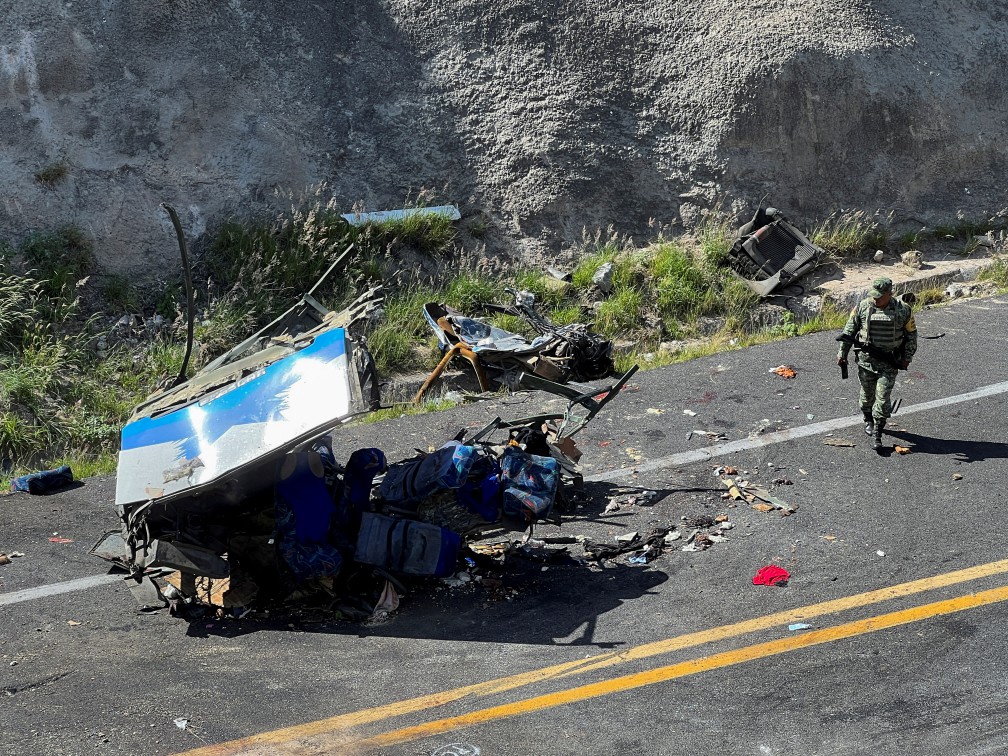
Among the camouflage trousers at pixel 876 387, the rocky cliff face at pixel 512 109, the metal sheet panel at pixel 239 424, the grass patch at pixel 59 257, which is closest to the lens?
the metal sheet panel at pixel 239 424

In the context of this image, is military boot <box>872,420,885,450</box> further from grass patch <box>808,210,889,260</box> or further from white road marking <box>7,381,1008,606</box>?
grass patch <box>808,210,889,260</box>

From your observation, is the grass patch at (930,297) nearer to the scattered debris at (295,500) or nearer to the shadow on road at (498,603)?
the scattered debris at (295,500)

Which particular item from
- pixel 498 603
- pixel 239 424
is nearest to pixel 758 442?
pixel 498 603

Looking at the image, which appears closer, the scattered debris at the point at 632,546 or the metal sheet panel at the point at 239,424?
the metal sheet panel at the point at 239,424

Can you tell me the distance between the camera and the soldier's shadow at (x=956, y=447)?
25.0 ft

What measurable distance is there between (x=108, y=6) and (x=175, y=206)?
2617mm

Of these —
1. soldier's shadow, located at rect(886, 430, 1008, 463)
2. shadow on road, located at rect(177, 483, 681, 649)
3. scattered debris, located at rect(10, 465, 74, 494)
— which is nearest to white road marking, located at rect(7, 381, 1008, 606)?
soldier's shadow, located at rect(886, 430, 1008, 463)

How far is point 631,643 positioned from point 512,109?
8.20 m

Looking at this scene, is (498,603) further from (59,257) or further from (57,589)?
(59,257)

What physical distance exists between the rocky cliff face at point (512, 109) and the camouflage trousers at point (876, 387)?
15.7 feet

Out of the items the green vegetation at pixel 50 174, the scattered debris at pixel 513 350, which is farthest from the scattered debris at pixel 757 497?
the green vegetation at pixel 50 174

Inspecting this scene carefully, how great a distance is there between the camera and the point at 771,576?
20.5 feet

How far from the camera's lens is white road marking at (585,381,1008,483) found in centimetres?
785

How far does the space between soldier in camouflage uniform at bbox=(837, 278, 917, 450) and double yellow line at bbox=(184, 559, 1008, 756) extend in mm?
1840
